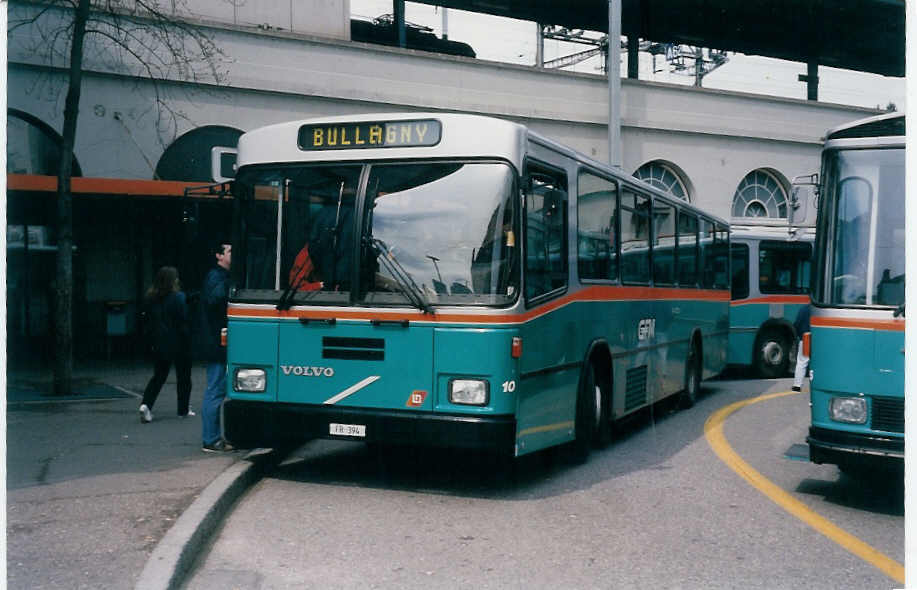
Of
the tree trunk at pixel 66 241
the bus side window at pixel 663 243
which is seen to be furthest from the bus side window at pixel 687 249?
the tree trunk at pixel 66 241

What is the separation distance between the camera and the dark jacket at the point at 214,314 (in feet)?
29.0

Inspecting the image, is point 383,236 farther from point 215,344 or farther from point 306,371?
point 215,344

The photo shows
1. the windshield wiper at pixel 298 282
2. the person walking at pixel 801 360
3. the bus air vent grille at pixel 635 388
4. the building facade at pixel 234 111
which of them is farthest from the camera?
the building facade at pixel 234 111

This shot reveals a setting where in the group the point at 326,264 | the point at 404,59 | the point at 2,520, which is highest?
the point at 404,59

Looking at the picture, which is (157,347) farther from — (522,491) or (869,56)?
(869,56)

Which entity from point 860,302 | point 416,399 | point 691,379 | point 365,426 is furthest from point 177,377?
point 860,302

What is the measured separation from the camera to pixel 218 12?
20922 millimetres

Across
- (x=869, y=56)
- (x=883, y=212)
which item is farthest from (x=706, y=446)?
(x=869, y=56)

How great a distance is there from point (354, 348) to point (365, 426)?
61 centimetres

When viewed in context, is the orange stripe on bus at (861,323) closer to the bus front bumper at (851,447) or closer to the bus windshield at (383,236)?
the bus front bumper at (851,447)

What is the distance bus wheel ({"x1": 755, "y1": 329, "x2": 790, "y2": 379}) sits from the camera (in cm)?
1872

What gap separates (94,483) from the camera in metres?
7.46

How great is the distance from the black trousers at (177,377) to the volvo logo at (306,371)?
346 cm

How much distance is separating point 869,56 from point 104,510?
29388 millimetres
